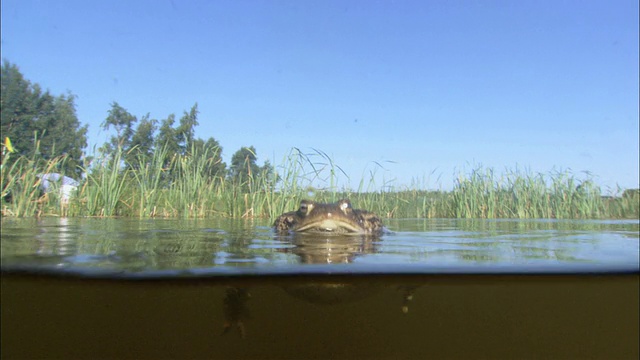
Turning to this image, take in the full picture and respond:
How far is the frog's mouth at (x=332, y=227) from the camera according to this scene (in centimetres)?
579

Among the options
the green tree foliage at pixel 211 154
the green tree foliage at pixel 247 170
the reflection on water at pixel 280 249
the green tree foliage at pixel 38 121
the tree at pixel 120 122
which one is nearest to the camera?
the reflection on water at pixel 280 249

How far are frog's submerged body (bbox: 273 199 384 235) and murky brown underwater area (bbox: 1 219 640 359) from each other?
22 cm

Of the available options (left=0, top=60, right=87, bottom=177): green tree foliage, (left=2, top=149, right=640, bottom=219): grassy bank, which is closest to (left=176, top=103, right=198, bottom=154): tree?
(left=2, top=149, right=640, bottom=219): grassy bank

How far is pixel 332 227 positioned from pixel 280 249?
116 cm

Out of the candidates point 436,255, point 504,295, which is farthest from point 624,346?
point 436,255

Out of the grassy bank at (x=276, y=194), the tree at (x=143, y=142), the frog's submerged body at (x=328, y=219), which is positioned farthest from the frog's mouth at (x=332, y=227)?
the tree at (x=143, y=142)

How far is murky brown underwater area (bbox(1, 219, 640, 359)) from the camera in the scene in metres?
4.41

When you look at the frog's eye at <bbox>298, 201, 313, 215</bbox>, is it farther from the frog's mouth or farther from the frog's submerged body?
the frog's mouth

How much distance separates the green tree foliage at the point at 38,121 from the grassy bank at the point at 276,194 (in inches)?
6.0

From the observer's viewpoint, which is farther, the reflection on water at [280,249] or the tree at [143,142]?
the tree at [143,142]

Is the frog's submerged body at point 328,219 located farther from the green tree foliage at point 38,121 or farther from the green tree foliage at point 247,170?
the green tree foliage at point 38,121

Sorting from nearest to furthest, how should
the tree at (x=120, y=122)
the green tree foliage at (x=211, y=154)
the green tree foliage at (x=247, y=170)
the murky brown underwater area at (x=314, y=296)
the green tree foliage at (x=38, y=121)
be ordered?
the murky brown underwater area at (x=314, y=296) → the green tree foliage at (x=38, y=121) → the tree at (x=120, y=122) → the green tree foliage at (x=211, y=154) → the green tree foliage at (x=247, y=170)

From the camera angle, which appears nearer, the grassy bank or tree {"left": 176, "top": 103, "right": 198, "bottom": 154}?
tree {"left": 176, "top": 103, "right": 198, "bottom": 154}

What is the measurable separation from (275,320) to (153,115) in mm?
2815
